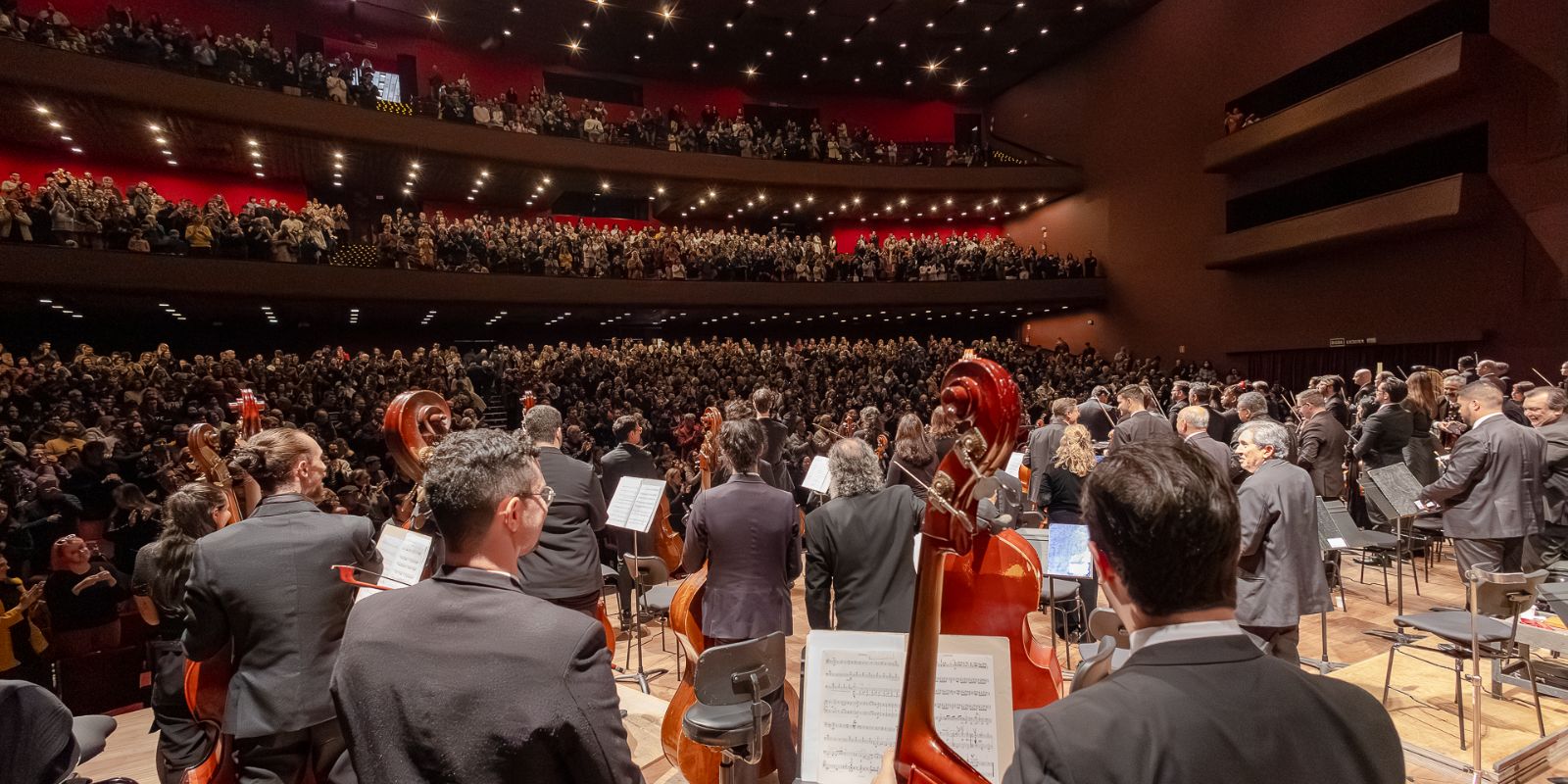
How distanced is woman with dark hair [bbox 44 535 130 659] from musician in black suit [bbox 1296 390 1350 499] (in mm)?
8924

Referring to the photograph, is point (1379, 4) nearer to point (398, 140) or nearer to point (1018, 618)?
point (1018, 618)

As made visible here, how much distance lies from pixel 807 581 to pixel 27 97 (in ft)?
45.6

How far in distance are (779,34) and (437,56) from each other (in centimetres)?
880

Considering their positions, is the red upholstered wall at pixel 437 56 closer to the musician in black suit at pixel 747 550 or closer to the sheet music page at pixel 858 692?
the musician in black suit at pixel 747 550

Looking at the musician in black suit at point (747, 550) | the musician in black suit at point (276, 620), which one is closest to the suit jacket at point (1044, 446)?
the musician in black suit at point (747, 550)

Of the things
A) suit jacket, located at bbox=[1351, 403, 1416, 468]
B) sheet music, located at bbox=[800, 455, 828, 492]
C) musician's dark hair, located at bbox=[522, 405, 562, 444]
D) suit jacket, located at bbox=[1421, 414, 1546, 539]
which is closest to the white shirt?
musician's dark hair, located at bbox=[522, 405, 562, 444]

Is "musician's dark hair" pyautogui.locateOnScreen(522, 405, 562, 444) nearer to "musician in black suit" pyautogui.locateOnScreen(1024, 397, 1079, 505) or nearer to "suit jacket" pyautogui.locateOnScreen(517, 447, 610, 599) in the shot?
"suit jacket" pyautogui.locateOnScreen(517, 447, 610, 599)

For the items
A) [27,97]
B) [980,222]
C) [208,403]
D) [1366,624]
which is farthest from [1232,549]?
[980,222]

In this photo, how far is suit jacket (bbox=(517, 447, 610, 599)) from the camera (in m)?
3.64

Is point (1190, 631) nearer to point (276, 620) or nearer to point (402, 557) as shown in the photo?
point (402, 557)

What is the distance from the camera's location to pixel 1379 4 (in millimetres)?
12914

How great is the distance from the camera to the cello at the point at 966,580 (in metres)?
1.45

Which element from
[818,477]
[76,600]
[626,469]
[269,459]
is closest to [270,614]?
[269,459]

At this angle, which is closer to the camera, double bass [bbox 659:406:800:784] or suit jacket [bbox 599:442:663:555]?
double bass [bbox 659:406:800:784]
